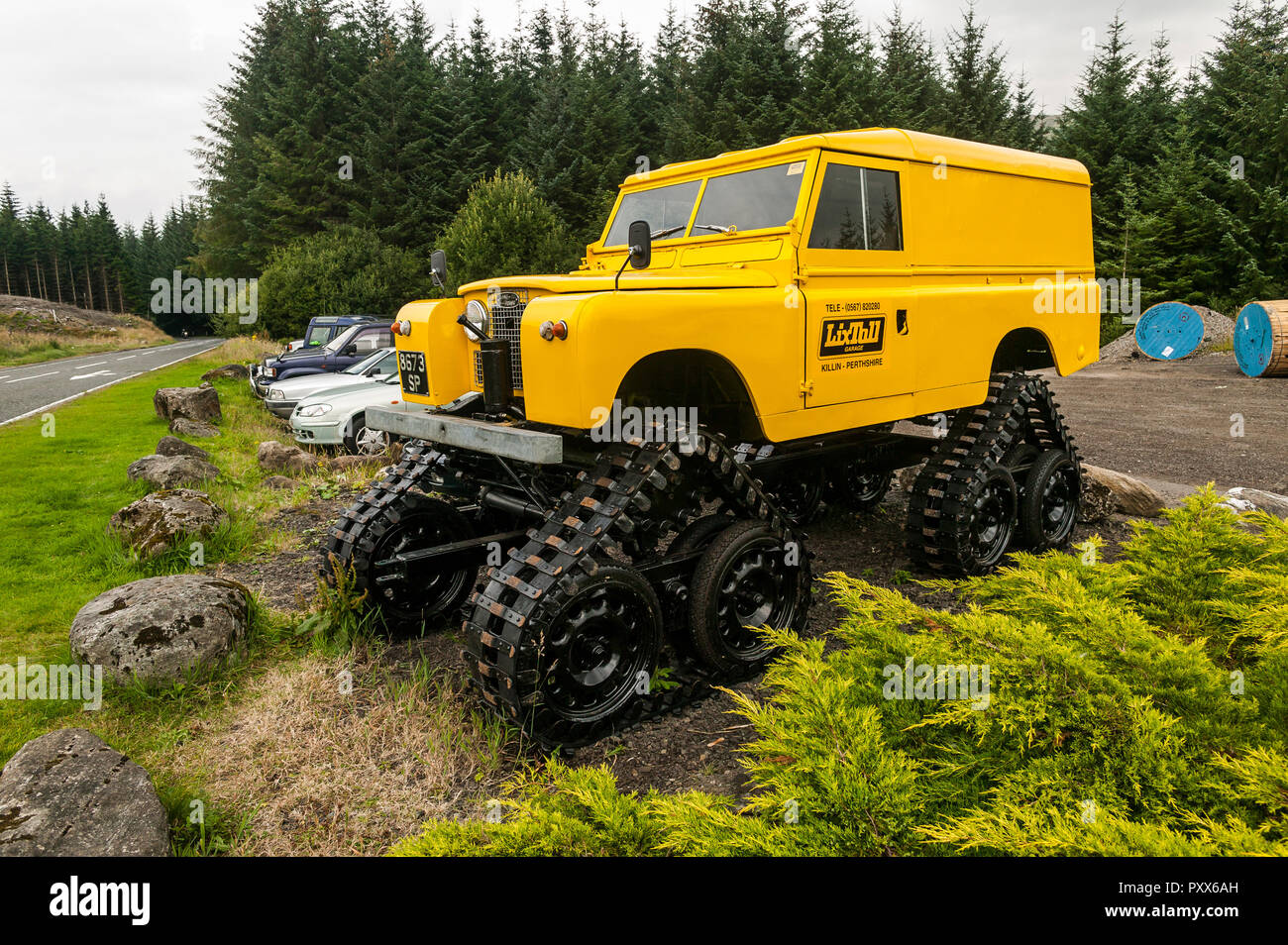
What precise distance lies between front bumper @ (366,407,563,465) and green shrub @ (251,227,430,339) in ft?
82.1

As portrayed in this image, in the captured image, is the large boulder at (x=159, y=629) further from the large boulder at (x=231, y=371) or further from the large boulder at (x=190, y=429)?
the large boulder at (x=231, y=371)

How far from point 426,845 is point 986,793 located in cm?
150

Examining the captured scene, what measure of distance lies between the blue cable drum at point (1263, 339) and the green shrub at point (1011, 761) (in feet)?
57.2

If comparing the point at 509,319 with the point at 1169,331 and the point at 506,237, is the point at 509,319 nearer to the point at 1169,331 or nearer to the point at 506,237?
the point at 506,237

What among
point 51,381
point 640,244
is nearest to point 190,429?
point 640,244

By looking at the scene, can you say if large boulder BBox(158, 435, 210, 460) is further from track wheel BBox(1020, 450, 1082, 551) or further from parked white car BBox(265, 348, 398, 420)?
track wheel BBox(1020, 450, 1082, 551)

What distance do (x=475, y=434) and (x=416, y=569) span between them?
1.34 m

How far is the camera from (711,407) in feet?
16.3

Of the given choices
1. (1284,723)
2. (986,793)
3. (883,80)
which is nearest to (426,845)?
(986,793)

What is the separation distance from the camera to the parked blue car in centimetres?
1553

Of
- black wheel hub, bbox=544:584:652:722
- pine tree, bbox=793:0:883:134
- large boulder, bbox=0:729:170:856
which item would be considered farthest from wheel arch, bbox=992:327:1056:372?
pine tree, bbox=793:0:883:134

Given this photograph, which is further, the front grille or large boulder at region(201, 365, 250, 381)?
large boulder at region(201, 365, 250, 381)

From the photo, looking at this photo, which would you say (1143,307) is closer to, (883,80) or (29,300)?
(883,80)
